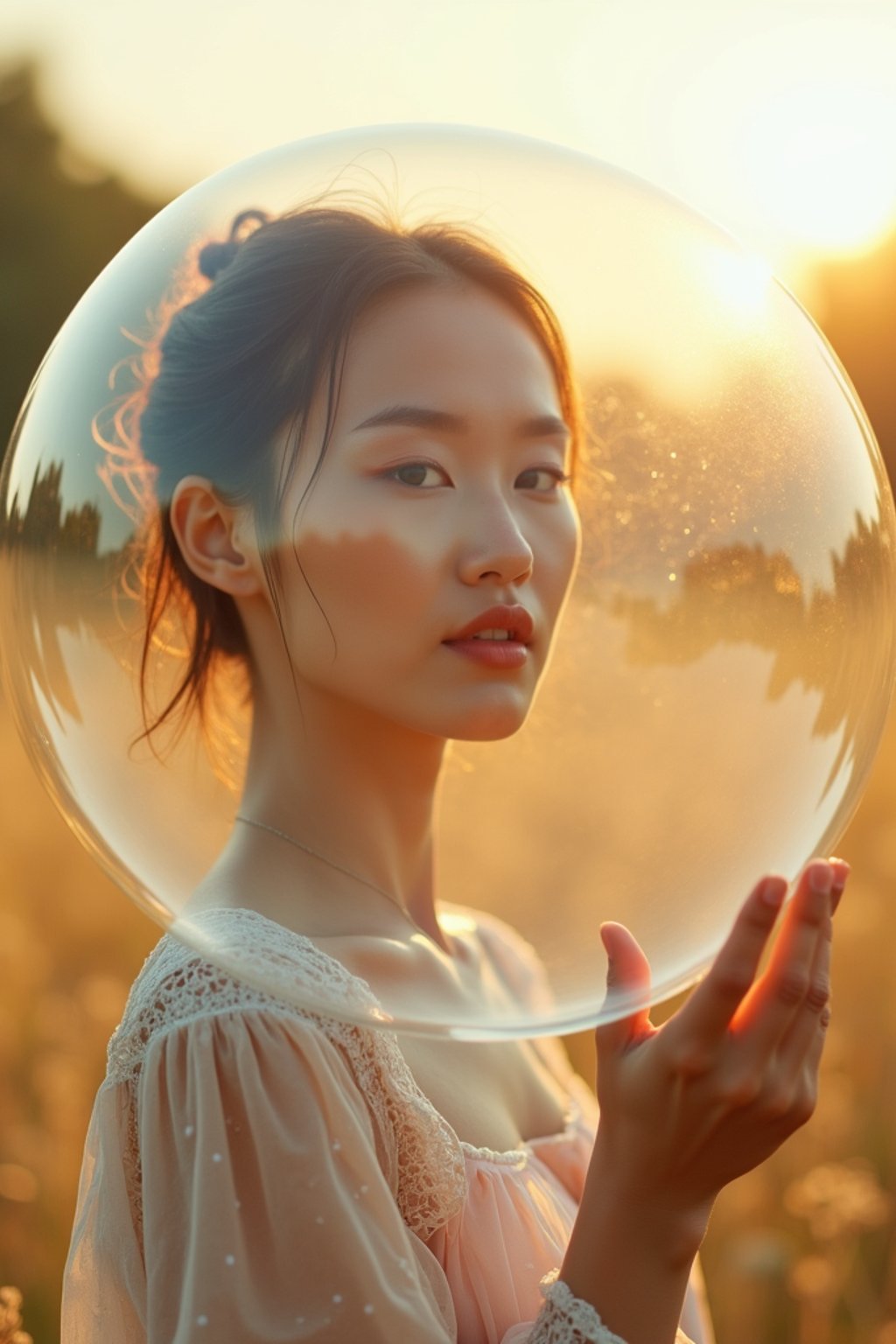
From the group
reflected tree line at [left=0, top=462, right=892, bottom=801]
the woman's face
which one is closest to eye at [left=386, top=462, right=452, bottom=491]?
the woman's face

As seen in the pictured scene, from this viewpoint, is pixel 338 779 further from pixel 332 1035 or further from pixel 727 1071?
pixel 727 1071

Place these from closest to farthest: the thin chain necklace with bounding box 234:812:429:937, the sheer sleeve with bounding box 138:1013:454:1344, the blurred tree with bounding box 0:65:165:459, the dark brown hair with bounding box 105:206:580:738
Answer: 1. the sheer sleeve with bounding box 138:1013:454:1344
2. the dark brown hair with bounding box 105:206:580:738
3. the thin chain necklace with bounding box 234:812:429:937
4. the blurred tree with bounding box 0:65:165:459

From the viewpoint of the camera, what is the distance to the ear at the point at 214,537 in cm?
146

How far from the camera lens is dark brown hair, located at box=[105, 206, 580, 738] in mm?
1436

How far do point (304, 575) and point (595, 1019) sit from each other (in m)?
0.50

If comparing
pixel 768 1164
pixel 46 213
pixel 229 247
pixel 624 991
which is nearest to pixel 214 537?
pixel 229 247

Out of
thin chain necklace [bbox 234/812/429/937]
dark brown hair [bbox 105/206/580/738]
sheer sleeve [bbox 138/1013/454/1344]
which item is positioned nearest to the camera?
sheer sleeve [bbox 138/1013/454/1344]

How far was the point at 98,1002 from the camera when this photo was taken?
394cm

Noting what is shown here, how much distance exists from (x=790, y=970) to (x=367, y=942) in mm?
411

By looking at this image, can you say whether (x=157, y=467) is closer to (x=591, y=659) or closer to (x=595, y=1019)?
(x=591, y=659)

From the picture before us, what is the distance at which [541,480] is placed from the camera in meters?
1.48

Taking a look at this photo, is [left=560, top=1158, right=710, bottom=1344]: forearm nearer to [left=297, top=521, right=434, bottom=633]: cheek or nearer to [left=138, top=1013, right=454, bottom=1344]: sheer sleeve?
[left=138, top=1013, right=454, bottom=1344]: sheer sleeve

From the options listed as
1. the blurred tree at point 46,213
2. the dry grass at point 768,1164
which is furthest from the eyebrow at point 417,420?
the blurred tree at point 46,213

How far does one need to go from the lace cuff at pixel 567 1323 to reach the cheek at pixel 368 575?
2.04 ft
